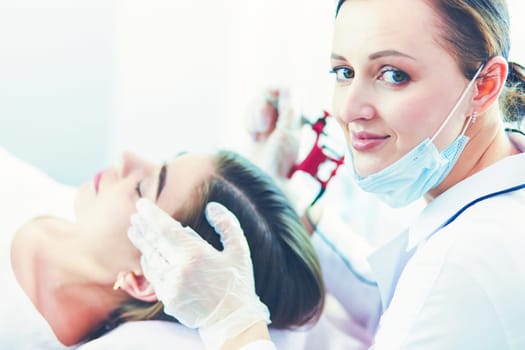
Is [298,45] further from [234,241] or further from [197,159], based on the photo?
[234,241]

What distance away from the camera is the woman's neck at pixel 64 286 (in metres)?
1.30

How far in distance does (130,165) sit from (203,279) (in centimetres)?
43

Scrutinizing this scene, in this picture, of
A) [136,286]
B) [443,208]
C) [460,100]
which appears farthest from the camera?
[136,286]

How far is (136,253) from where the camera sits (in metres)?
1.31

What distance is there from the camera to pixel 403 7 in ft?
3.14

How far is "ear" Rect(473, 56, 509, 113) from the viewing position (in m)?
0.97

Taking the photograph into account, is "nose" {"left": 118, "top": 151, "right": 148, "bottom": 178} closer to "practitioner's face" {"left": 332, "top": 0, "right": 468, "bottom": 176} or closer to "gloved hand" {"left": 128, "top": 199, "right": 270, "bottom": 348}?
"gloved hand" {"left": 128, "top": 199, "right": 270, "bottom": 348}

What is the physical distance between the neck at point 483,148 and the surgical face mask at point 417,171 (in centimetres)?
3

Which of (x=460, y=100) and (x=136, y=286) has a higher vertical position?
(x=460, y=100)

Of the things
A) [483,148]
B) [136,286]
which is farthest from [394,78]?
[136,286]

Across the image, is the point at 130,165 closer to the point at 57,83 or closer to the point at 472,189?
the point at 472,189

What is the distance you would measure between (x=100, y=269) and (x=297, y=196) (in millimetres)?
659

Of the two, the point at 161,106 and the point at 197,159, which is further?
the point at 161,106

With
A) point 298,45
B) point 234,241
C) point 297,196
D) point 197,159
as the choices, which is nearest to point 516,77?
point 234,241
